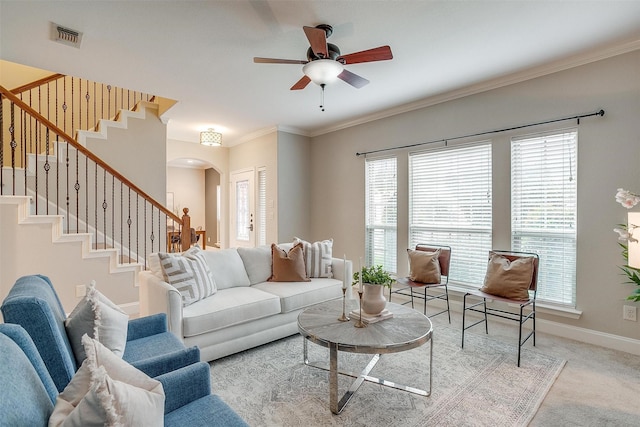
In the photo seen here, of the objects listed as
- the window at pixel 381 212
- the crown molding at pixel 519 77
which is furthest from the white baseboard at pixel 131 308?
the crown molding at pixel 519 77

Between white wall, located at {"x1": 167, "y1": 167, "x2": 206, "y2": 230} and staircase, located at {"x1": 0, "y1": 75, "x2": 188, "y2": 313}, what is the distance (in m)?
4.12

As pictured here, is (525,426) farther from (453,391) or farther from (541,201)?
(541,201)

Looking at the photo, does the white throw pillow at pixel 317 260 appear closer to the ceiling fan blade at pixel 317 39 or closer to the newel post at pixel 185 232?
the newel post at pixel 185 232

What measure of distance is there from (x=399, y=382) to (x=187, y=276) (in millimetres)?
1877

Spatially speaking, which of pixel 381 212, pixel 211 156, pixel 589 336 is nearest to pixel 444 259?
pixel 381 212

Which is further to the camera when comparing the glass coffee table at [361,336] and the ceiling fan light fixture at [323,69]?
the ceiling fan light fixture at [323,69]

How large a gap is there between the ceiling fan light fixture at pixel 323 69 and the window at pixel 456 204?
6.93 feet

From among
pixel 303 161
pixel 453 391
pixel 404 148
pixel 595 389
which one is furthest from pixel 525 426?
pixel 303 161

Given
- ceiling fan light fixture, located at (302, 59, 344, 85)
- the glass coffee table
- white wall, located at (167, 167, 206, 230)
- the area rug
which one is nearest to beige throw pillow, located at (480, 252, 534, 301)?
the area rug

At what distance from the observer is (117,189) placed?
476 centimetres

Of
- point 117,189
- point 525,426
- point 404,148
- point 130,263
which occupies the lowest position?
point 525,426

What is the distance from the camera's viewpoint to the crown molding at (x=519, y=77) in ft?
9.53

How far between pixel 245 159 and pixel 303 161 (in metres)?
1.30

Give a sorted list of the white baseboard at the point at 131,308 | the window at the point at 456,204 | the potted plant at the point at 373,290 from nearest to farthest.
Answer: the potted plant at the point at 373,290, the window at the point at 456,204, the white baseboard at the point at 131,308
